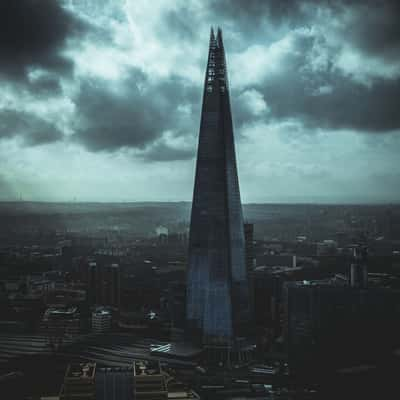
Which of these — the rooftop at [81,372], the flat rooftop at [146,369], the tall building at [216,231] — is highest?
the tall building at [216,231]

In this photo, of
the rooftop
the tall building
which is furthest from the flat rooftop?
the tall building

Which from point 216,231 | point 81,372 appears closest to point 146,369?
point 81,372

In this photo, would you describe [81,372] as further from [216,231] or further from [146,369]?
[216,231]

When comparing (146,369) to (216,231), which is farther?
(216,231)

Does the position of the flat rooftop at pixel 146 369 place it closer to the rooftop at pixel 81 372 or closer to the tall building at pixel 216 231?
the rooftop at pixel 81 372

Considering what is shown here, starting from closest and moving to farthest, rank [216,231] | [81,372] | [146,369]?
[81,372], [146,369], [216,231]

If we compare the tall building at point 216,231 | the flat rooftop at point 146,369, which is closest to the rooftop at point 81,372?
the flat rooftop at point 146,369

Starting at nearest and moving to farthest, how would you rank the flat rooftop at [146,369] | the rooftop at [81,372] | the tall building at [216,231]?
the rooftop at [81,372] → the flat rooftop at [146,369] → the tall building at [216,231]

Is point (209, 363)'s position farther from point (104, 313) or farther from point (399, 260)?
point (399, 260)

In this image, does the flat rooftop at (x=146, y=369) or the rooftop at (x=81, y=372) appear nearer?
the rooftop at (x=81, y=372)
